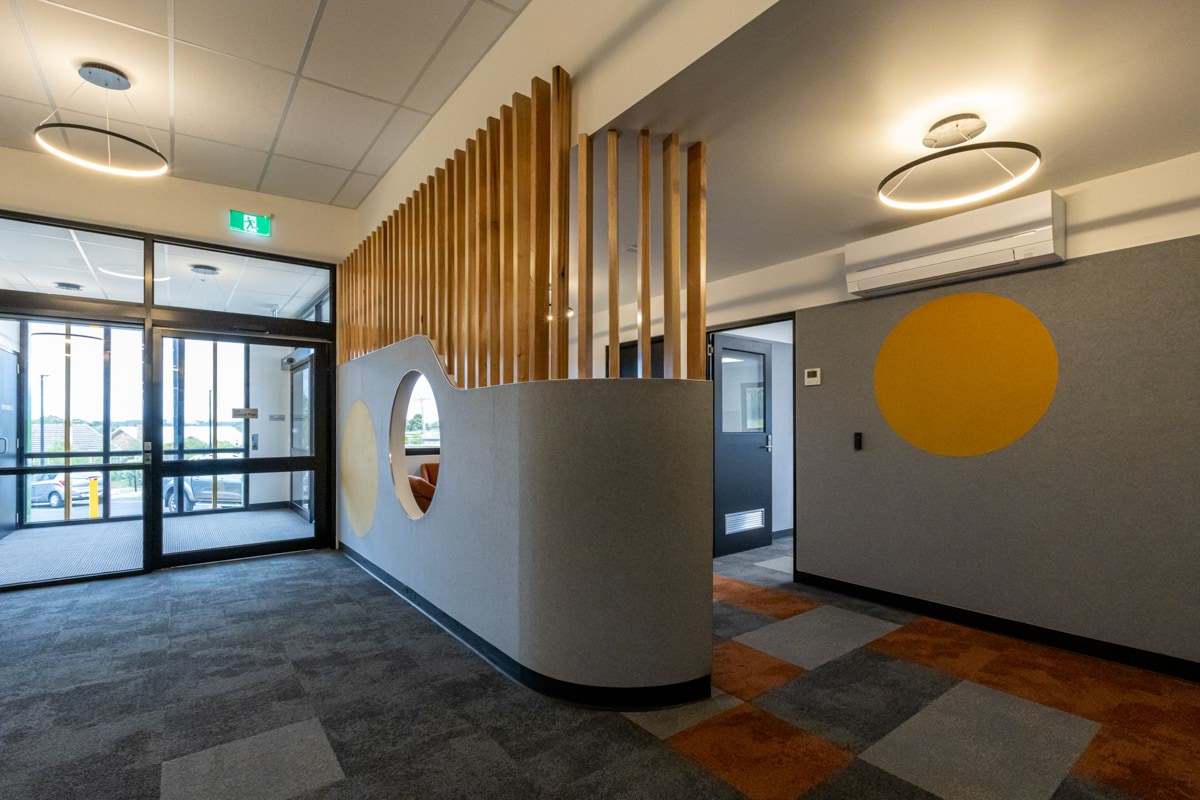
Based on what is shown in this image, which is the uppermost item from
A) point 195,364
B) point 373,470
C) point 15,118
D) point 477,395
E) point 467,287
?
point 15,118

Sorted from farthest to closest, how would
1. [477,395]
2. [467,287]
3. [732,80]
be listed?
[467,287] → [477,395] → [732,80]

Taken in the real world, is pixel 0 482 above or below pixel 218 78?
below

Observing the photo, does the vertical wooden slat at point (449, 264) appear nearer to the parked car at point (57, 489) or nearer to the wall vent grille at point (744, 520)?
the wall vent grille at point (744, 520)

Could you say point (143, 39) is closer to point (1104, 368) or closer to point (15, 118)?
point (15, 118)

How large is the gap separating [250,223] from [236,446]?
2105 mm

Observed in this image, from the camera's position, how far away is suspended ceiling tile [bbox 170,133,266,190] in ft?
14.4

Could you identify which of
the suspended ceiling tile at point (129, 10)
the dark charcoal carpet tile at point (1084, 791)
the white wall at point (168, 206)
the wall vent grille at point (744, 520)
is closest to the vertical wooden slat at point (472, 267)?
the suspended ceiling tile at point (129, 10)

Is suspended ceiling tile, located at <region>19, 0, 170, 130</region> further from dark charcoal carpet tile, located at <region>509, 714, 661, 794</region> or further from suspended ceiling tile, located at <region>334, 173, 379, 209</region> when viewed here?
dark charcoal carpet tile, located at <region>509, 714, 661, 794</region>

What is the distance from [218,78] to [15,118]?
1709 millimetres

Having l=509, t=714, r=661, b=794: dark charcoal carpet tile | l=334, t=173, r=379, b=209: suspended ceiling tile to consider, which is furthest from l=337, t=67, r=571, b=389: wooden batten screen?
l=509, t=714, r=661, b=794: dark charcoal carpet tile

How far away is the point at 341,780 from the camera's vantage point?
2.00 metres

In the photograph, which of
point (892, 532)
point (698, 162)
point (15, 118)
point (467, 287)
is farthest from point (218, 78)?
point (892, 532)

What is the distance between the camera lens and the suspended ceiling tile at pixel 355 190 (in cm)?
508

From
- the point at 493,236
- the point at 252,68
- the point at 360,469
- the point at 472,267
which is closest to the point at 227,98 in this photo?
the point at 252,68
